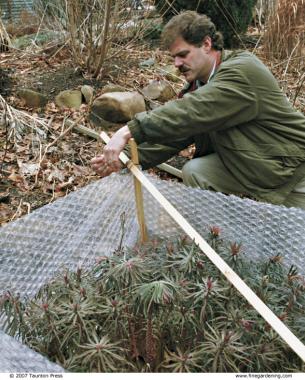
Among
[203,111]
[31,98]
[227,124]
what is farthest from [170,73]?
[203,111]

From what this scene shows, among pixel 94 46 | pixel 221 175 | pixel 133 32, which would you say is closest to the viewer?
pixel 221 175

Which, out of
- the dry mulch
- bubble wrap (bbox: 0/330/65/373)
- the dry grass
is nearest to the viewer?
bubble wrap (bbox: 0/330/65/373)

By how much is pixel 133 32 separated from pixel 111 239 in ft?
12.1

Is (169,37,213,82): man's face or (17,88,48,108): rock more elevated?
(169,37,213,82): man's face

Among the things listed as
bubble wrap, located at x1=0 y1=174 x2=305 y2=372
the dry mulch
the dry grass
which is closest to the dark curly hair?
bubble wrap, located at x1=0 y1=174 x2=305 y2=372

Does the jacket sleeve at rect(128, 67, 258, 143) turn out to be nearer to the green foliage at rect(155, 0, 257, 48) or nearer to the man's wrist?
the man's wrist

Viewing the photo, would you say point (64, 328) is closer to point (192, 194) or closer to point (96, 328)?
point (96, 328)

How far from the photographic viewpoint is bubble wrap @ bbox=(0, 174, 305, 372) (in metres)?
1.67

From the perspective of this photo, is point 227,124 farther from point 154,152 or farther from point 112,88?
point 112,88

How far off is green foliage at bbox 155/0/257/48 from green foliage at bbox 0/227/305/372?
4.93 m

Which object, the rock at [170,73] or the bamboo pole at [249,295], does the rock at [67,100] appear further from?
the bamboo pole at [249,295]

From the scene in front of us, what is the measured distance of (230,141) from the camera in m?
2.43

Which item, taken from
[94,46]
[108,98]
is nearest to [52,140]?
[108,98]

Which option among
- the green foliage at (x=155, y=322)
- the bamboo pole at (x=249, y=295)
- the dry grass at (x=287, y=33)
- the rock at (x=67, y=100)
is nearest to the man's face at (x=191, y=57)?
the bamboo pole at (x=249, y=295)
